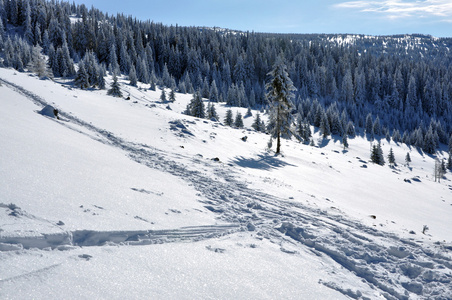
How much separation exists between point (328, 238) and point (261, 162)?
45.5ft

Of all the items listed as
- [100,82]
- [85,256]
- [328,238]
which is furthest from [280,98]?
[100,82]

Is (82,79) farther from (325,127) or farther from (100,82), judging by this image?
(325,127)

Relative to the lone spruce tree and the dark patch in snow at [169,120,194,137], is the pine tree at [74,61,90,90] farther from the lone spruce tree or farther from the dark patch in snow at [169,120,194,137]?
the lone spruce tree

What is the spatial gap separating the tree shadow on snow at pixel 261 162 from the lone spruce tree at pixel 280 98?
200 inches

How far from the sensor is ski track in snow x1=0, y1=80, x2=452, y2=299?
229 inches

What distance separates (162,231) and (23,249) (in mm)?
2700

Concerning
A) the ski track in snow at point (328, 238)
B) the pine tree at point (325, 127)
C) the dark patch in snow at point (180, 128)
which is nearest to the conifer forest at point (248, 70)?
the pine tree at point (325, 127)

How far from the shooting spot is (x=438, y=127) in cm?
11244

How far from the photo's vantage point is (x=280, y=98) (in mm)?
29375

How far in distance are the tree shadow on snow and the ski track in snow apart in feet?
24.3

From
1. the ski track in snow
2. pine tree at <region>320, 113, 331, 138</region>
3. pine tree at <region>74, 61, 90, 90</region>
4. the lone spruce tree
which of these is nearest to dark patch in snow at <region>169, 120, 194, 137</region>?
the lone spruce tree

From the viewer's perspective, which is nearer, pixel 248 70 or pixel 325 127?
pixel 325 127

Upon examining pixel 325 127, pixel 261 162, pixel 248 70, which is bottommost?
pixel 325 127

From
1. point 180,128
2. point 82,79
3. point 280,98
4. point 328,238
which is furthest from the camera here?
point 82,79
